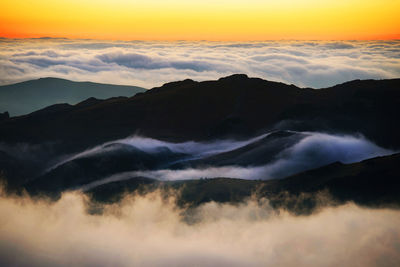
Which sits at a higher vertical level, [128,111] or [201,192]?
[128,111]

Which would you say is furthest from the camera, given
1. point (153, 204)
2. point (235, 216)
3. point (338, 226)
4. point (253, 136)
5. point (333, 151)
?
point (253, 136)

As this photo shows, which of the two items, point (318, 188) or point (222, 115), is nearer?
point (318, 188)

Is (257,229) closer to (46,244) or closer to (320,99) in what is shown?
(46,244)

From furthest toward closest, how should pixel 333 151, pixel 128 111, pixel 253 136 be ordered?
pixel 128 111
pixel 253 136
pixel 333 151

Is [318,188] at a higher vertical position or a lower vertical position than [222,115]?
lower

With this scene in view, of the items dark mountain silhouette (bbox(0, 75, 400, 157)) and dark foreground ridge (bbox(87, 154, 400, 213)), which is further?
dark mountain silhouette (bbox(0, 75, 400, 157))

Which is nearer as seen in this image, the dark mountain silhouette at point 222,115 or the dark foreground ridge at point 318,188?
the dark foreground ridge at point 318,188

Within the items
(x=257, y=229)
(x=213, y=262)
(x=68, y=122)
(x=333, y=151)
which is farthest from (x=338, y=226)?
(x=68, y=122)

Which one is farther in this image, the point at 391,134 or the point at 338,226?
the point at 391,134
